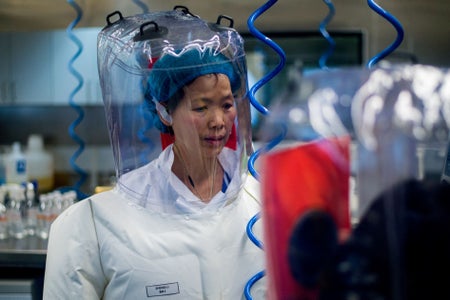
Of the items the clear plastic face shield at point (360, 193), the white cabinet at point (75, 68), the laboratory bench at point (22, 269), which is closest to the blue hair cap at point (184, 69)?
the clear plastic face shield at point (360, 193)

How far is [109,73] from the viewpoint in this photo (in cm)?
130

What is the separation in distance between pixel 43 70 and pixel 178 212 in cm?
352

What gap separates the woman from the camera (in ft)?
3.99

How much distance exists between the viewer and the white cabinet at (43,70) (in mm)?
4398

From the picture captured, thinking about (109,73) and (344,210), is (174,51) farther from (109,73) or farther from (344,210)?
(344,210)

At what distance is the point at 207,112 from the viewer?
1.20 m

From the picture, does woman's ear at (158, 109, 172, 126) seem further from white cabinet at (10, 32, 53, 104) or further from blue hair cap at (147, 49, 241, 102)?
white cabinet at (10, 32, 53, 104)

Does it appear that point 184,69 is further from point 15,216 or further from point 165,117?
point 15,216

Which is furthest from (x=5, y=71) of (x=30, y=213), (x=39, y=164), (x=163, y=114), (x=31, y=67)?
(x=163, y=114)

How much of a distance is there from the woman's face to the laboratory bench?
1.52 meters

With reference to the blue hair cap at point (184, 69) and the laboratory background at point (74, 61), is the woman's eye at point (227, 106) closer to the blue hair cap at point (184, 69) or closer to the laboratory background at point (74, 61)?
the blue hair cap at point (184, 69)

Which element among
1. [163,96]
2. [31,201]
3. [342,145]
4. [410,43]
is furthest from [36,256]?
[410,43]

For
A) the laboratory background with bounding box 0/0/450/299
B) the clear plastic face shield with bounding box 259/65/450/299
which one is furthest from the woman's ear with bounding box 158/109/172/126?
the laboratory background with bounding box 0/0/450/299

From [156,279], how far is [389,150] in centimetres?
86
